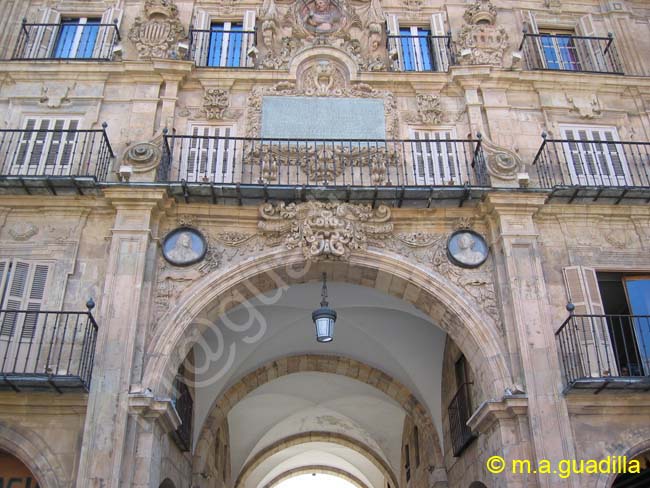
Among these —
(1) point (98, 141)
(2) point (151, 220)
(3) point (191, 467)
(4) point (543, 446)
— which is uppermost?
(1) point (98, 141)

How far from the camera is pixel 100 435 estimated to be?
357 inches

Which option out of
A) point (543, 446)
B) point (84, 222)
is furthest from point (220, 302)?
point (543, 446)

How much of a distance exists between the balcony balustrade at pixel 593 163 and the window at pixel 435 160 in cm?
152

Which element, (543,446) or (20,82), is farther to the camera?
(20,82)

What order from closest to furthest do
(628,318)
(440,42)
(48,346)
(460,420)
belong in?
(48,346) → (628,318) → (460,420) → (440,42)

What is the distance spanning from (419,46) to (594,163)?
4.39 metres

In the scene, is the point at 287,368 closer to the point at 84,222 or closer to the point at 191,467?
the point at 191,467

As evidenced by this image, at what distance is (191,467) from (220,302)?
4.43 meters

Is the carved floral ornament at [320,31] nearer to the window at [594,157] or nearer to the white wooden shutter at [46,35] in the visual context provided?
the window at [594,157]

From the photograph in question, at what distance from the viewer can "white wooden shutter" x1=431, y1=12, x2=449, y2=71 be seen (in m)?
13.3

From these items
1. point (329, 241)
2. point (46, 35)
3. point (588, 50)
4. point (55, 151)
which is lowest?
point (329, 241)

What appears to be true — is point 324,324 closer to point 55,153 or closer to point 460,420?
point 460,420

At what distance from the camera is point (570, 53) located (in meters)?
13.9

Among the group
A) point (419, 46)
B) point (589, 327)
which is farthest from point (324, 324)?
point (419, 46)
